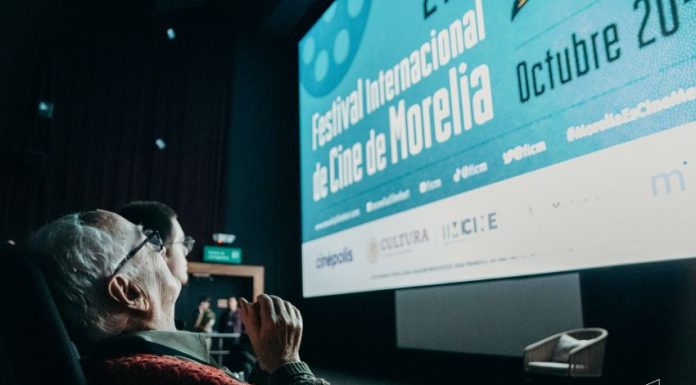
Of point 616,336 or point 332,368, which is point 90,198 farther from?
point 616,336

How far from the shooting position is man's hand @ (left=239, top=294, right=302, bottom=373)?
950 millimetres

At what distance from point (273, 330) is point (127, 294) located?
0.90ft

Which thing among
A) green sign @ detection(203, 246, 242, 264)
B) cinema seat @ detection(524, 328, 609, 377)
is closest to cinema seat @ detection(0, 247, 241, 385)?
cinema seat @ detection(524, 328, 609, 377)

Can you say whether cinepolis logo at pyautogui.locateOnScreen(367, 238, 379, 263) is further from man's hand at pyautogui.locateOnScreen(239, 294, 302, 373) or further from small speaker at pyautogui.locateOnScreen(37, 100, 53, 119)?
small speaker at pyautogui.locateOnScreen(37, 100, 53, 119)

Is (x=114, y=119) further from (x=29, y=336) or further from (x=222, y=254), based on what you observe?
(x=29, y=336)

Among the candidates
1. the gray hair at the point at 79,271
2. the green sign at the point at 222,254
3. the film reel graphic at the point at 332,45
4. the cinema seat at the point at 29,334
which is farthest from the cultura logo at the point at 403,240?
the green sign at the point at 222,254

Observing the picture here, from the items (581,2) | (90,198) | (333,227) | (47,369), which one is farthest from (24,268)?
(90,198)

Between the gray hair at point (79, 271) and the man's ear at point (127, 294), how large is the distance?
1cm

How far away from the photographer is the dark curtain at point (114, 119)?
19.8 feet

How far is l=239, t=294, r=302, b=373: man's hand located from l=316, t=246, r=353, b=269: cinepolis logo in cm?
310

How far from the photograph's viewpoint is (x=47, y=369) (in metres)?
0.66

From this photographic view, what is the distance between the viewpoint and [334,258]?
14.3 ft

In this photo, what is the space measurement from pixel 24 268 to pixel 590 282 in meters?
2.80

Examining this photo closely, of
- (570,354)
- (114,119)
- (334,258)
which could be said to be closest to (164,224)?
(570,354)
